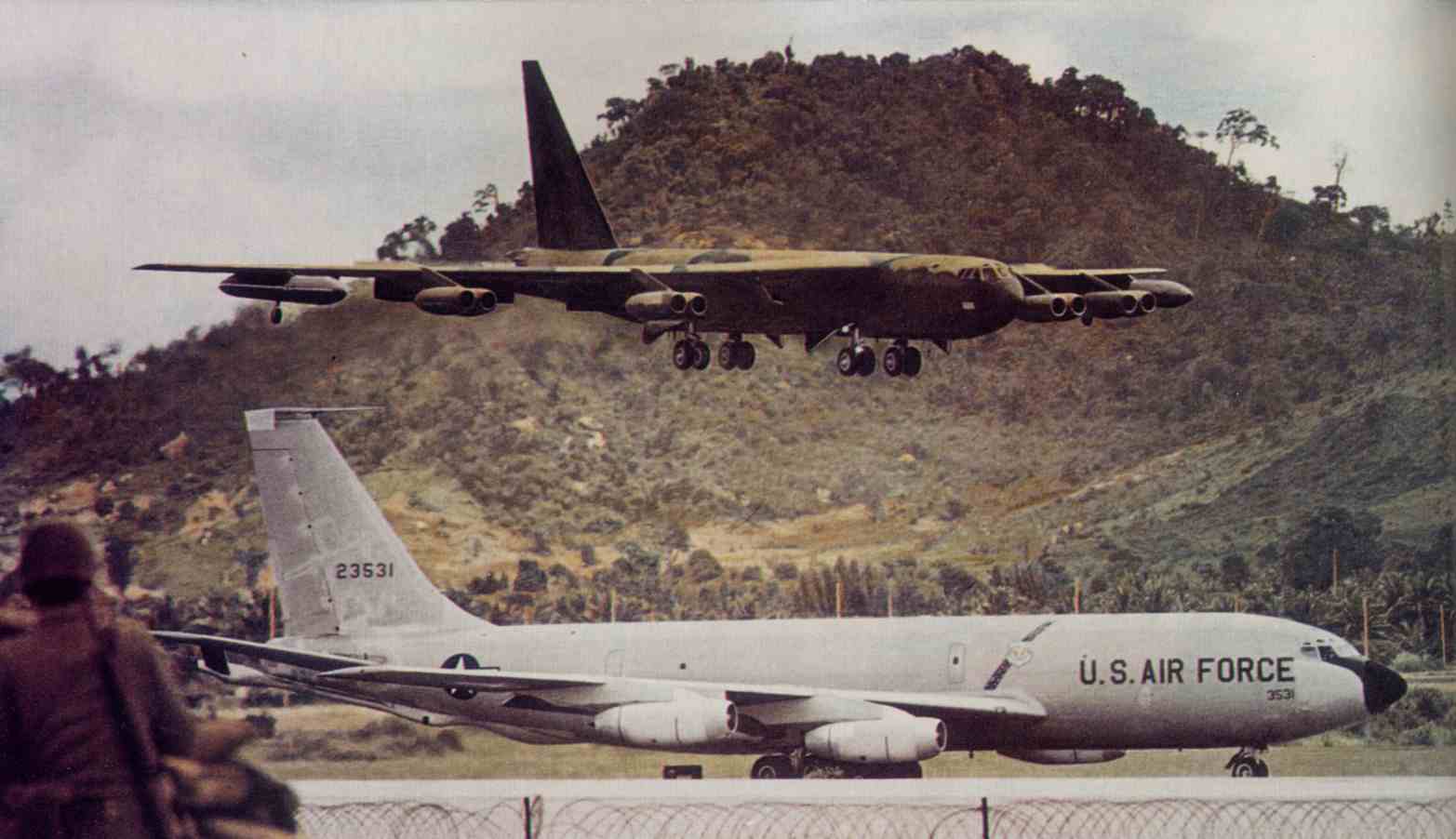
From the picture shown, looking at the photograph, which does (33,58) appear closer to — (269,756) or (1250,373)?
(269,756)

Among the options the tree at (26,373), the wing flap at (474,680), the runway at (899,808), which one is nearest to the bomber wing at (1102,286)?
the runway at (899,808)

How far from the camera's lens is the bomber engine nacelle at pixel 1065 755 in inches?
725

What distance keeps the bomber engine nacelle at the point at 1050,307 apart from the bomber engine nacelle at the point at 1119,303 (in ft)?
0.96

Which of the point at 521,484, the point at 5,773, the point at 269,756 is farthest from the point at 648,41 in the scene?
the point at 5,773

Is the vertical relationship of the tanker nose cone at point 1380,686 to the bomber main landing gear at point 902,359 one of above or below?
→ below

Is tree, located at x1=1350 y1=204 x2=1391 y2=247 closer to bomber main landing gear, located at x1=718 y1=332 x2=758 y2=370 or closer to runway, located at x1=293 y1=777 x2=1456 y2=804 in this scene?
runway, located at x1=293 y1=777 x2=1456 y2=804

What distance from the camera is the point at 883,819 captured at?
14609mm

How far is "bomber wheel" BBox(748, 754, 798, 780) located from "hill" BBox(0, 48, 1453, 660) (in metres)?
2.48

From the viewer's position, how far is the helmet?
5258 mm

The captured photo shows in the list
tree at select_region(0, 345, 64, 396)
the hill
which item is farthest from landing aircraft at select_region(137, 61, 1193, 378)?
tree at select_region(0, 345, 64, 396)

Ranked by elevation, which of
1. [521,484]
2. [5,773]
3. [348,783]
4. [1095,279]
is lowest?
[348,783]

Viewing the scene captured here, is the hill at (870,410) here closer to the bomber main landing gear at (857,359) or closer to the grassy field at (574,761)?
the grassy field at (574,761)

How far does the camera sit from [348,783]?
19297 mm

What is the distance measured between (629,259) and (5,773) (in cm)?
1283
